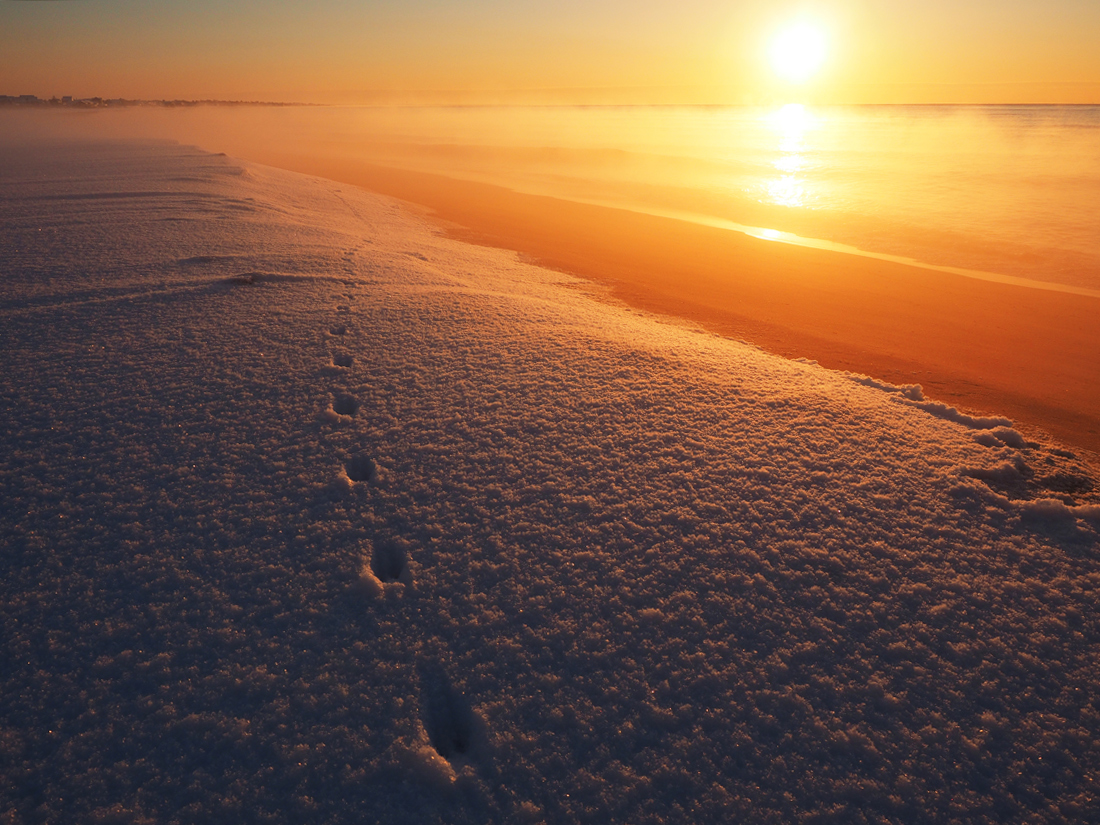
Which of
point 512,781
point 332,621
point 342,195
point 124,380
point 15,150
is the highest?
point 15,150

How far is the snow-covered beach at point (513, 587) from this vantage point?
1.50 meters

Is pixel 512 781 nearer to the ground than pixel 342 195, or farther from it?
nearer to the ground

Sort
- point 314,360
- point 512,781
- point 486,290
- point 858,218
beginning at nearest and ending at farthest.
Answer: point 512,781 → point 314,360 → point 486,290 → point 858,218

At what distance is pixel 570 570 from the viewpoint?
206 centimetres

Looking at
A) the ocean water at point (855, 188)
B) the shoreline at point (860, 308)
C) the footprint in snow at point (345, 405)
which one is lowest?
the footprint in snow at point (345, 405)

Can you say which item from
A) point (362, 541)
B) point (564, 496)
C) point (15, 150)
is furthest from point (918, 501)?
point (15, 150)

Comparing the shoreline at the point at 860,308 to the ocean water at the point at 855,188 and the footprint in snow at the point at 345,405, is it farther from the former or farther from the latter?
the footprint in snow at the point at 345,405

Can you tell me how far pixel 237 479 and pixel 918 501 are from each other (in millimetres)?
3118

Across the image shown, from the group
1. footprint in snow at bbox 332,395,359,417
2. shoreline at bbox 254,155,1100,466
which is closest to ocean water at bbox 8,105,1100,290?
shoreline at bbox 254,155,1100,466

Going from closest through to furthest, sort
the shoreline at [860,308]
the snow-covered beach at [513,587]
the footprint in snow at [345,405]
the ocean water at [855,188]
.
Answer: the snow-covered beach at [513,587] < the footprint in snow at [345,405] < the shoreline at [860,308] < the ocean water at [855,188]

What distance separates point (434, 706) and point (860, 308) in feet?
22.1

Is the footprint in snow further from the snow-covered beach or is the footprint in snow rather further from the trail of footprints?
the trail of footprints

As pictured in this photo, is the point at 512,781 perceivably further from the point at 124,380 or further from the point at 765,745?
the point at 124,380

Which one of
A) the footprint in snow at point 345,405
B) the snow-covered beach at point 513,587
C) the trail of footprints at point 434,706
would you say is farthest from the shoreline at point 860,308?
the trail of footprints at point 434,706
